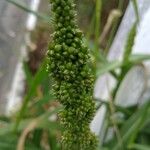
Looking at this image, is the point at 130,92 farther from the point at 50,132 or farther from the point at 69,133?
the point at 69,133

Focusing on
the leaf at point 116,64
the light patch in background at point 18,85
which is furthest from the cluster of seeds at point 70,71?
the light patch in background at point 18,85

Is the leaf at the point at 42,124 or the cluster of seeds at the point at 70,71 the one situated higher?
the leaf at the point at 42,124

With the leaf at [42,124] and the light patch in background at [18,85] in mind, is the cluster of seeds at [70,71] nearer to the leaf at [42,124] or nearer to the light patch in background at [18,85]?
the leaf at [42,124]

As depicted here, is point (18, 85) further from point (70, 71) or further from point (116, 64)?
point (70, 71)

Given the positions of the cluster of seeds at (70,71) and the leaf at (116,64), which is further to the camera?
the leaf at (116,64)

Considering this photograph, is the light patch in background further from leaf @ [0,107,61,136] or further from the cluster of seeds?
the cluster of seeds

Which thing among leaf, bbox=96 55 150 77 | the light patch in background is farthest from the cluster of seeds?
the light patch in background

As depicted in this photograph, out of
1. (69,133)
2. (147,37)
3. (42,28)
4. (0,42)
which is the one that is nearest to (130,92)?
(147,37)

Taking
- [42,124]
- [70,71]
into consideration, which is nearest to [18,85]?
[42,124]

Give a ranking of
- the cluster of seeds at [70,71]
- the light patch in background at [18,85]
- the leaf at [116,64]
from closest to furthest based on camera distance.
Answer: the cluster of seeds at [70,71] < the leaf at [116,64] < the light patch in background at [18,85]
